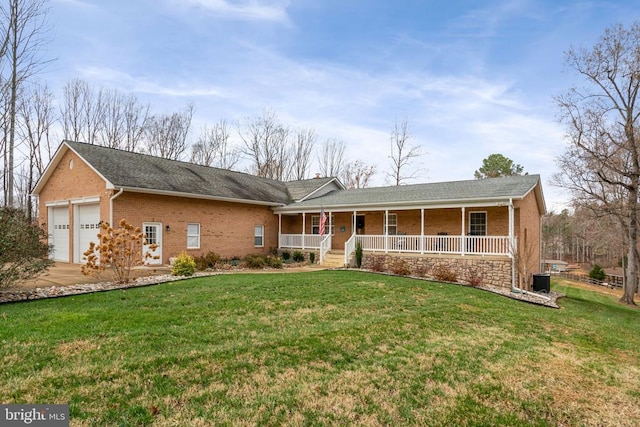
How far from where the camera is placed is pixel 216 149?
121 feet

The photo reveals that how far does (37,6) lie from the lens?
1205cm

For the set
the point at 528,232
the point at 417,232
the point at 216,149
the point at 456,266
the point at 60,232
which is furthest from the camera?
the point at 216,149

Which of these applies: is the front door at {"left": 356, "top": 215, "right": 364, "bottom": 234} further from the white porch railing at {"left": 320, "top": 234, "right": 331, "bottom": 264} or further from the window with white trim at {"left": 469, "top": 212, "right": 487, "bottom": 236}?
the window with white trim at {"left": 469, "top": 212, "right": 487, "bottom": 236}

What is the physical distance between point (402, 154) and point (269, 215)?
21035 millimetres

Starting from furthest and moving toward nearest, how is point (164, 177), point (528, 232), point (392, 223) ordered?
point (392, 223)
point (528, 232)
point (164, 177)

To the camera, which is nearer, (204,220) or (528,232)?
(204,220)

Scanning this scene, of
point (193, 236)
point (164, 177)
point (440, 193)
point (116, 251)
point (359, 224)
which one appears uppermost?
point (164, 177)

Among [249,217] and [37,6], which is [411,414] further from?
[249,217]

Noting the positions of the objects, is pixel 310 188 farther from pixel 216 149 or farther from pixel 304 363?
pixel 304 363

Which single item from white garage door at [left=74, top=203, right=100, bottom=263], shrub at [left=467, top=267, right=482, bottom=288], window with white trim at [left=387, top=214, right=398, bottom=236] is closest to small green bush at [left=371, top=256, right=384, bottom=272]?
window with white trim at [left=387, top=214, right=398, bottom=236]

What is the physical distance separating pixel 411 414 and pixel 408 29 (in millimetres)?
15266

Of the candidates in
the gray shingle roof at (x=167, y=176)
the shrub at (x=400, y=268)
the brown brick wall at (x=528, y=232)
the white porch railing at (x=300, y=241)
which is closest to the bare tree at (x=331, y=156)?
the gray shingle roof at (x=167, y=176)

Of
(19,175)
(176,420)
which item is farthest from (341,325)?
(19,175)

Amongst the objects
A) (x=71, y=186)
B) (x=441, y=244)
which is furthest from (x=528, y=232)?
(x=71, y=186)
